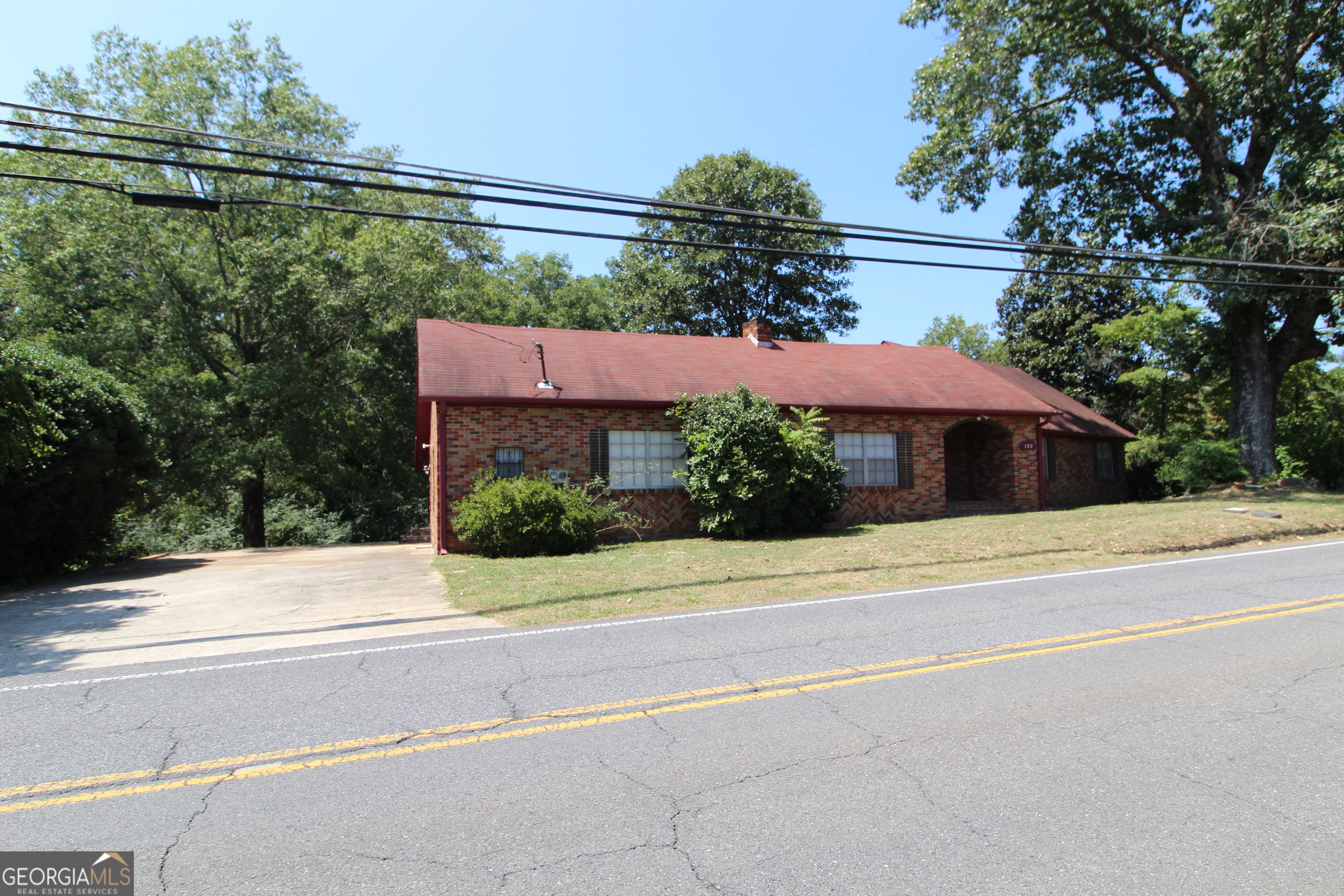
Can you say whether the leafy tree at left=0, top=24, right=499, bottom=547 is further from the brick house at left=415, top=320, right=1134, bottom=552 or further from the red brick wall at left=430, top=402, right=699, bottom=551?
the red brick wall at left=430, top=402, right=699, bottom=551

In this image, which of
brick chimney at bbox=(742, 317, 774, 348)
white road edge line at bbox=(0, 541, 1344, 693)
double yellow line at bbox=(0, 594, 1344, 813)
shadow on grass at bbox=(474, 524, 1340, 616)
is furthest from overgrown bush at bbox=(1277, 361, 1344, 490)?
double yellow line at bbox=(0, 594, 1344, 813)

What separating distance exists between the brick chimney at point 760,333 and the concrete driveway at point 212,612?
12328 millimetres

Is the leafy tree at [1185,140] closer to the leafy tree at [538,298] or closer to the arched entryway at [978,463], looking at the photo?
the arched entryway at [978,463]

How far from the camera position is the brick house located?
16594 mm

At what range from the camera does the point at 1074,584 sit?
969cm

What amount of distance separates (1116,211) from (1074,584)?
17.5 metres

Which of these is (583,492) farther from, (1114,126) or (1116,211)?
(1114,126)

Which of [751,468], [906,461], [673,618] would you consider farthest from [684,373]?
[673,618]

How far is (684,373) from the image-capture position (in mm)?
19688

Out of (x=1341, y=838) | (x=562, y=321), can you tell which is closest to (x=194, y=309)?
(x=562, y=321)

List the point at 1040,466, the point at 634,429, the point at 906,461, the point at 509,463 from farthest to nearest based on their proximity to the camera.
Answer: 1. the point at 1040,466
2. the point at 906,461
3. the point at 634,429
4. the point at 509,463

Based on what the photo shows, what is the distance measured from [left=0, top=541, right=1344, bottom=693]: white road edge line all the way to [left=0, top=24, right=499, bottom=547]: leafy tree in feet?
61.8

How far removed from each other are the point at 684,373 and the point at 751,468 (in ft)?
14.7

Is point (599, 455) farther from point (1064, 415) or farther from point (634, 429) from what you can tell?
point (1064, 415)
